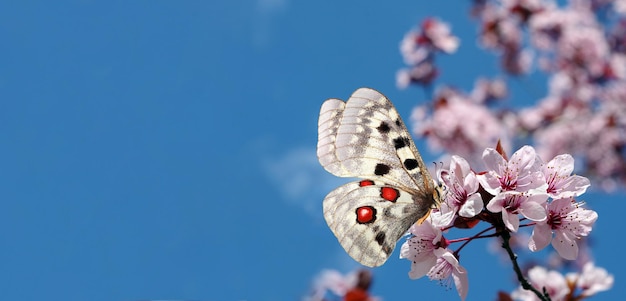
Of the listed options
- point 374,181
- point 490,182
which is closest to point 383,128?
point 374,181

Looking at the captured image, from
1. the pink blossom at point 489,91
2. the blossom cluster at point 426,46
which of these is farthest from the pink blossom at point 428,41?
the pink blossom at point 489,91

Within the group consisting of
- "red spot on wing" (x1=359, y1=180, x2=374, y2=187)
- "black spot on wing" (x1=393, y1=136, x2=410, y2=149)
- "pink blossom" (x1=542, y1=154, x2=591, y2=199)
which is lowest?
"pink blossom" (x1=542, y1=154, x2=591, y2=199)

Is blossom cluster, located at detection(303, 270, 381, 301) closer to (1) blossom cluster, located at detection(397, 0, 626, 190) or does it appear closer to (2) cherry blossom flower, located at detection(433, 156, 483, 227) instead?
(2) cherry blossom flower, located at detection(433, 156, 483, 227)

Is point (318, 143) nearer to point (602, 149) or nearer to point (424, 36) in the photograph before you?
point (424, 36)

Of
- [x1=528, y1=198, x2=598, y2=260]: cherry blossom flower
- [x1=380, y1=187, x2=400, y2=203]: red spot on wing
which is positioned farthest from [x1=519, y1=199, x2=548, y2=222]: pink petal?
[x1=380, y1=187, x2=400, y2=203]: red spot on wing

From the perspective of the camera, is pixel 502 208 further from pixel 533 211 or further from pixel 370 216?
pixel 370 216

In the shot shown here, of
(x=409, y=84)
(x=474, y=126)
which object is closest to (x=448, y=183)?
(x=409, y=84)
